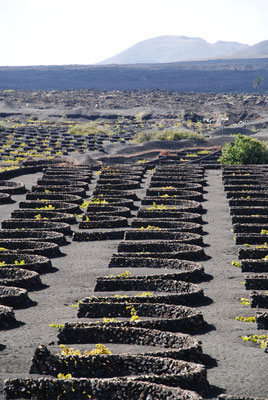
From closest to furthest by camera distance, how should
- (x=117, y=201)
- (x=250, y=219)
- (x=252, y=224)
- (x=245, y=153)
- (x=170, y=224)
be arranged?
(x=252, y=224) < (x=170, y=224) < (x=250, y=219) < (x=117, y=201) < (x=245, y=153)

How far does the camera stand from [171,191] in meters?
51.5

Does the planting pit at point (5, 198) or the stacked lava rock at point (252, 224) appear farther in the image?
the planting pit at point (5, 198)

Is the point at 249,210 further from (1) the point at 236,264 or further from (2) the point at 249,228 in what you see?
(1) the point at 236,264

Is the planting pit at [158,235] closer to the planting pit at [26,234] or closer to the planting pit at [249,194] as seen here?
the planting pit at [26,234]

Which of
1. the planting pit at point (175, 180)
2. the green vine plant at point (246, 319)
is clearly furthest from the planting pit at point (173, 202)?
the green vine plant at point (246, 319)

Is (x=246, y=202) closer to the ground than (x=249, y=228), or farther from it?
closer to the ground

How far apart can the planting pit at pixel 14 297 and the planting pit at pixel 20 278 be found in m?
0.94

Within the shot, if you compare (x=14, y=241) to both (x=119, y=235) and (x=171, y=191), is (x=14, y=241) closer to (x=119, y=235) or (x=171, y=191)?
(x=119, y=235)

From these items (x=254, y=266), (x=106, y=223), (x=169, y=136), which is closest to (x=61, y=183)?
(x=106, y=223)

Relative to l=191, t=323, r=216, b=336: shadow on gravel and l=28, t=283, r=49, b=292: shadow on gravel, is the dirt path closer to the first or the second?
l=191, t=323, r=216, b=336: shadow on gravel

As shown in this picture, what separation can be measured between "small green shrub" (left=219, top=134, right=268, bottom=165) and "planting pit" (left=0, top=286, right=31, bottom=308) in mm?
48509

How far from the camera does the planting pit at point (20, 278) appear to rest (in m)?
27.3

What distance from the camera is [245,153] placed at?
71.3 metres

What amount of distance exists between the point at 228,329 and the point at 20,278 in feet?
33.5
